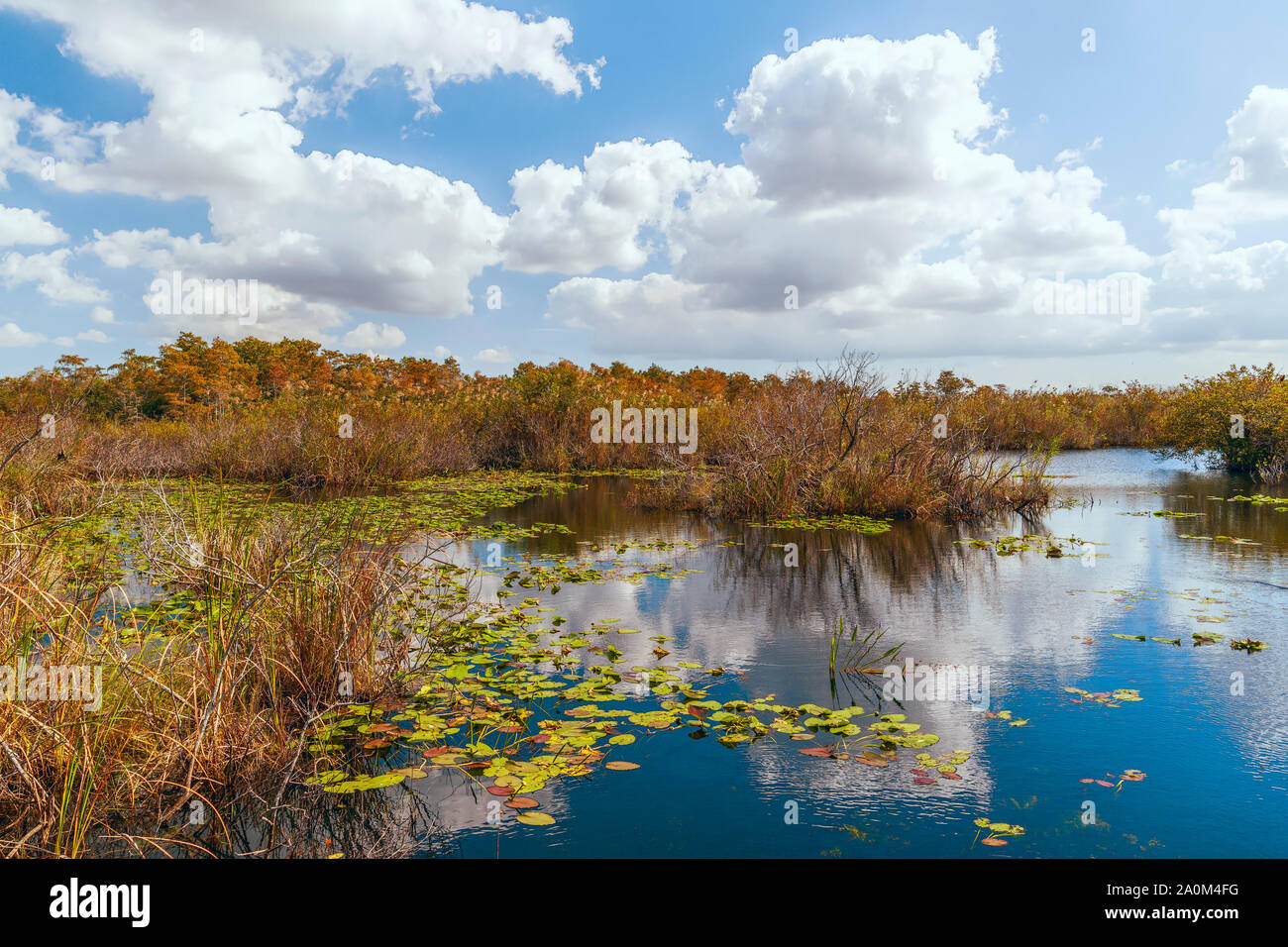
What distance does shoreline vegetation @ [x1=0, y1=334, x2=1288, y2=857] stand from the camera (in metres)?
3.82

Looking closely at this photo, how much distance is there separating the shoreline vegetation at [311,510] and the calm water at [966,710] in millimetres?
673

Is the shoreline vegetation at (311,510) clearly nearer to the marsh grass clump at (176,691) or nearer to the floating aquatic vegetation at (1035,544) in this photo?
the marsh grass clump at (176,691)

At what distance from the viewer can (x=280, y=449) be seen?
712 inches

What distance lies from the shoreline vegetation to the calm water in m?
0.67

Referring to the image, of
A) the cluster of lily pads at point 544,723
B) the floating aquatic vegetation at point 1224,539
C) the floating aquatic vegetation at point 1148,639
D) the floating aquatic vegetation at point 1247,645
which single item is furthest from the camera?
the floating aquatic vegetation at point 1224,539

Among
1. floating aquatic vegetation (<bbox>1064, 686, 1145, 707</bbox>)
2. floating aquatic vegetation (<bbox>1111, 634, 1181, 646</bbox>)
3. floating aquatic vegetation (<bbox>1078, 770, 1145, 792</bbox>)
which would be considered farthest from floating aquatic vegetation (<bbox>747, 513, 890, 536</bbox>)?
floating aquatic vegetation (<bbox>1078, 770, 1145, 792</bbox>)

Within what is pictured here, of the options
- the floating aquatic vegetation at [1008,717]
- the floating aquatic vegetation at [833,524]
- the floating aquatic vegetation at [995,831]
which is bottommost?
the floating aquatic vegetation at [995,831]

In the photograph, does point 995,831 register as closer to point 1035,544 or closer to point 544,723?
point 544,723

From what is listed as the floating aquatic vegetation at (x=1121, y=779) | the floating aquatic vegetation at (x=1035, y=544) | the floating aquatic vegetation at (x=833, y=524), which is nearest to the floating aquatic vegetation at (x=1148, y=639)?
the floating aquatic vegetation at (x=1121, y=779)

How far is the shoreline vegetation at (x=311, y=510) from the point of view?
3820 mm

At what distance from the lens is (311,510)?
754 centimetres

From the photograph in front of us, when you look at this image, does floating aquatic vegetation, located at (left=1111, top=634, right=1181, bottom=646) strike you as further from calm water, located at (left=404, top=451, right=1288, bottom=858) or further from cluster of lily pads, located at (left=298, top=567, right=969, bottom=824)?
cluster of lily pads, located at (left=298, top=567, right=969, bottom=824)

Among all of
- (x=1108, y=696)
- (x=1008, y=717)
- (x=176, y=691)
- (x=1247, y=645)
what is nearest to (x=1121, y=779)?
(x=1008, y=717)
